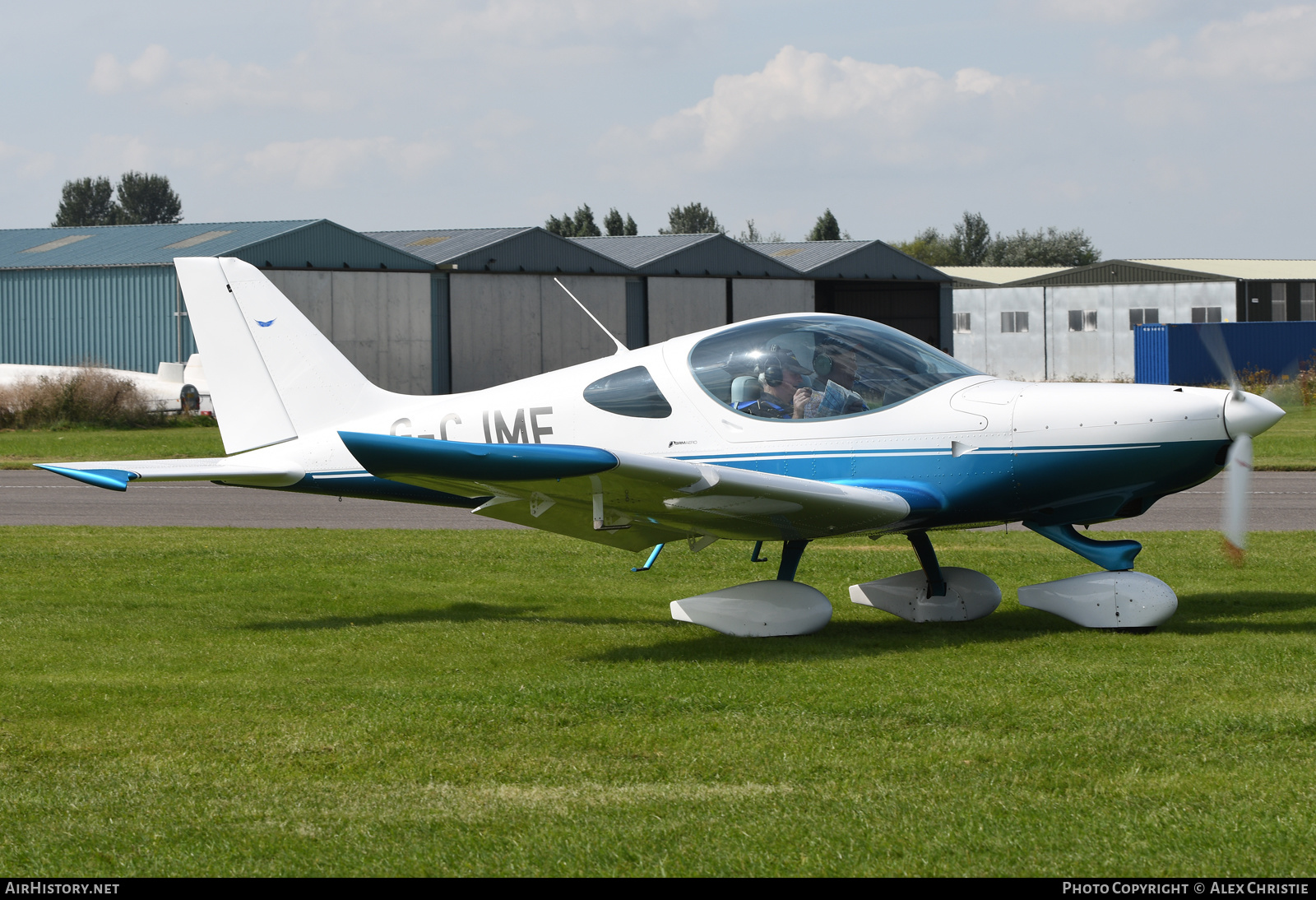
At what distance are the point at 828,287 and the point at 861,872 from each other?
174 feet

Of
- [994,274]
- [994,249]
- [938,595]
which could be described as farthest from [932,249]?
[938,595]

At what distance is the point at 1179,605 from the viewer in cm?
960

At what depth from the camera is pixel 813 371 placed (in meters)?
8.72

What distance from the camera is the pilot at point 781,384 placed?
8734 mm

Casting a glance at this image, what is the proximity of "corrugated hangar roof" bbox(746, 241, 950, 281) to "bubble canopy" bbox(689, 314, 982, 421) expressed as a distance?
1725 inches

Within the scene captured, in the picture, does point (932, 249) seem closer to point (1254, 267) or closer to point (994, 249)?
point (994, 249)

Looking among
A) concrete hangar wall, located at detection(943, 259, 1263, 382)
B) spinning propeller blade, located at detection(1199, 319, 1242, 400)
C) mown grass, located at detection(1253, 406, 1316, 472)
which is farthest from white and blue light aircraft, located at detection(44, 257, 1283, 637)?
concrete hangar wall, located at detection(943, 259, 1263, 382)

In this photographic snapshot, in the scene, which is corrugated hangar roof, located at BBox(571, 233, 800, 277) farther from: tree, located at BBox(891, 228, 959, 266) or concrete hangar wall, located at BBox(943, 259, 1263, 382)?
tree, located at BBox(891, 228, 959, 266)

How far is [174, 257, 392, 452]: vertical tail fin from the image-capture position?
10086 mm

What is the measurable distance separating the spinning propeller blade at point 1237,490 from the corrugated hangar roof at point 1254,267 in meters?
55.2

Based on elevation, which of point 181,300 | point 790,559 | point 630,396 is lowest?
point 790,559

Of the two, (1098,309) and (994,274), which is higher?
(994,274)

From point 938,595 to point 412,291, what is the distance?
1433 inches
